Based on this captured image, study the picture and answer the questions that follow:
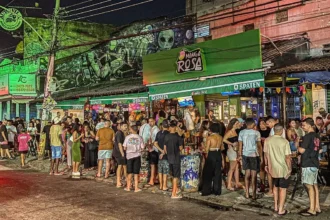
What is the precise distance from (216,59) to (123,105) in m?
7.25

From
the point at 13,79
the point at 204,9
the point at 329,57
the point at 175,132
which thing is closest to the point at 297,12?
the point at 329,57

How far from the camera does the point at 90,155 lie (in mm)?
14820

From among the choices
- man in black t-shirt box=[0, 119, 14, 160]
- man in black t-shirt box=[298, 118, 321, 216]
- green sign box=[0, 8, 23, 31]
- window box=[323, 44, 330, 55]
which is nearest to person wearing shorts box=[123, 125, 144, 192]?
man in black t-shirt box=[298, 118, 321, 216]

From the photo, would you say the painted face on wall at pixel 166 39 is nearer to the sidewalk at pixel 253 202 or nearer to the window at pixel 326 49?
the window at pixel 326 49

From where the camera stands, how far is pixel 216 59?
14.8 m

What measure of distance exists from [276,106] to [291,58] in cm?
266

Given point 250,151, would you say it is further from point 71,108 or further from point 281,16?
point 71,108

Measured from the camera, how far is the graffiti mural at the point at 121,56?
22.2 m

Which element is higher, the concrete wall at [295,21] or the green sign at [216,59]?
the concrete wall at [295,21]

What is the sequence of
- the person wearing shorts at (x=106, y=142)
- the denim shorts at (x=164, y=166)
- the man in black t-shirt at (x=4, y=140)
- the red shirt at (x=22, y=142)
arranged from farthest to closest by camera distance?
the man in black t-shirt at (x=4, y=140) → the red shirt at (x=22, y=142) → the person wearing shorts at (x=106, y=142) → the denim shorts at (x=164, y=166)

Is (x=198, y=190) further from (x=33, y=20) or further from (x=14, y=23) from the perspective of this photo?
(x=33, y=20)

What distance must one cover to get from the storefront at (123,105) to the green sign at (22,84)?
10.4 metres

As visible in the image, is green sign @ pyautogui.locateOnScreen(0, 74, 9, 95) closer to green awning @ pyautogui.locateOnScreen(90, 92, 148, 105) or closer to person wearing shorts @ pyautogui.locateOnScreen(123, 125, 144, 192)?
green awning @ pyautogui.locateOnScreen(90, 92, 148, 105)

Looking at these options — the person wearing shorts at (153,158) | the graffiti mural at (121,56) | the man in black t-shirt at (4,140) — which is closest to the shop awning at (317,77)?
the person wearing shorts at (153,158)
